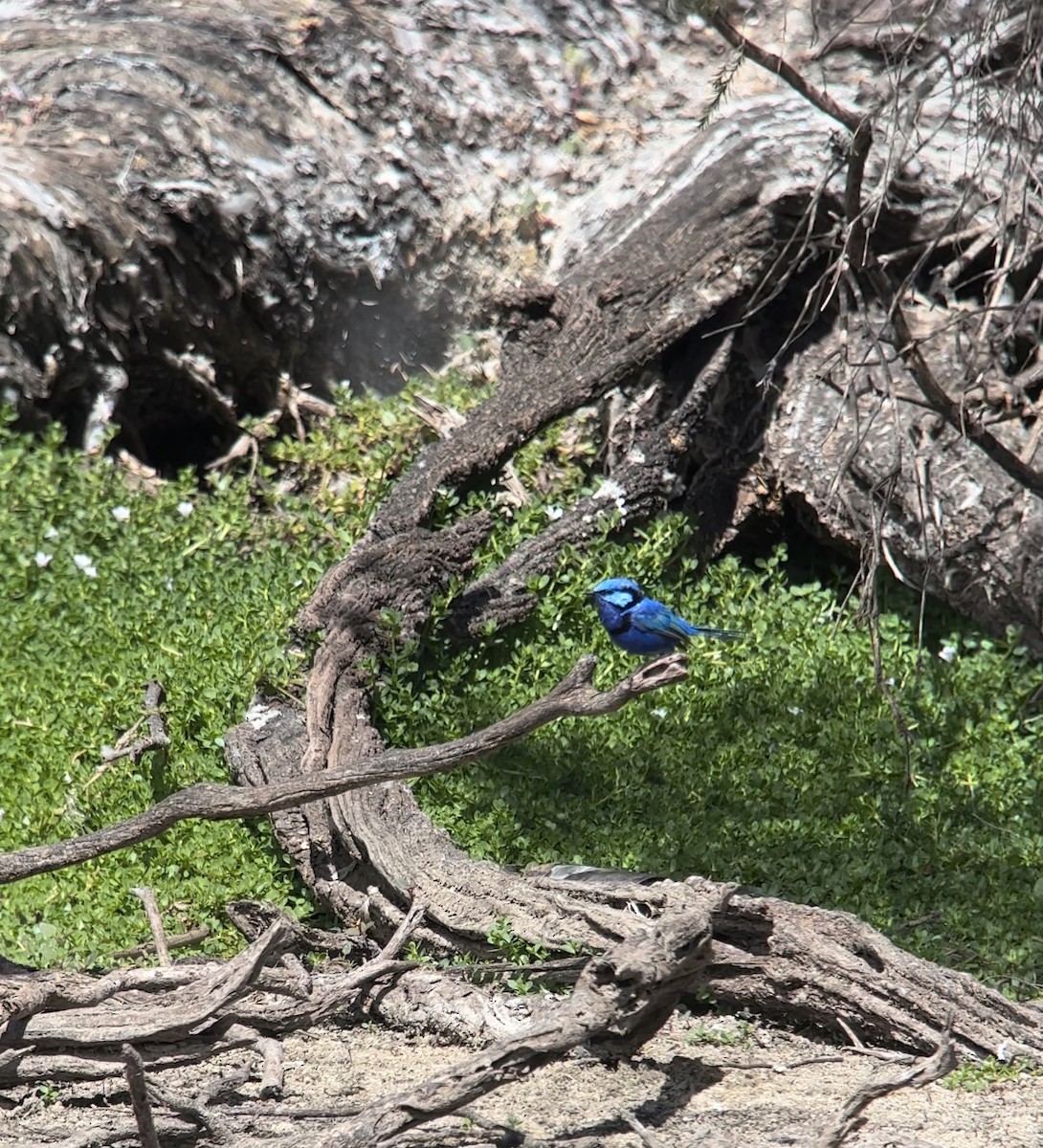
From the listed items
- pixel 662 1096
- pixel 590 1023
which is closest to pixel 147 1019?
pixel 590 1023

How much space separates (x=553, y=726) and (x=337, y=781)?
6.10 ft

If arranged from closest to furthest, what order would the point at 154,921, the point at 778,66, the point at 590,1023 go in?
the point at 590,1023 < the point at 154,921 < the point at 778,66

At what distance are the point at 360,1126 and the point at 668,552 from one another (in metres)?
3.30

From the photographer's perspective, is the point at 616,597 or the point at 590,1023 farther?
the point at 616,597

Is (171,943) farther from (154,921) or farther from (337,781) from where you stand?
(337,781)

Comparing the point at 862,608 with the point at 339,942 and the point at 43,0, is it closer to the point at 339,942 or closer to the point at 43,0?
the point at 339,942

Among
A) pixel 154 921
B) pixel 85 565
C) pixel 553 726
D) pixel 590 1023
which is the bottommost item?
pixel 154 921

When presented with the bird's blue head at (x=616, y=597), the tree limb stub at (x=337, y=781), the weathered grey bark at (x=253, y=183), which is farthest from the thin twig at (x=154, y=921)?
the weathered grey bark at (x=253, y=183)

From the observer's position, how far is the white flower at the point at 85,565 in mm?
5738

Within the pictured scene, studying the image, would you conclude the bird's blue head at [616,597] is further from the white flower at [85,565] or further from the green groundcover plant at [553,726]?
the white flower at [85,565]

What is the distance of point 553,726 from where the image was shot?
5023 mm

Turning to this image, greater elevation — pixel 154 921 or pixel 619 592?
pixel 619 592

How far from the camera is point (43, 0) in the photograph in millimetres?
7699

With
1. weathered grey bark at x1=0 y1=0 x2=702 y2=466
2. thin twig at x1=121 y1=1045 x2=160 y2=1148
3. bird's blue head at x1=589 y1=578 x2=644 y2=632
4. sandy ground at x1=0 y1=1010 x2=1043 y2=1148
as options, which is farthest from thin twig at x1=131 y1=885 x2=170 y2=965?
weathered grey bark at x1=0 y1=0 x2=702 y2=466
